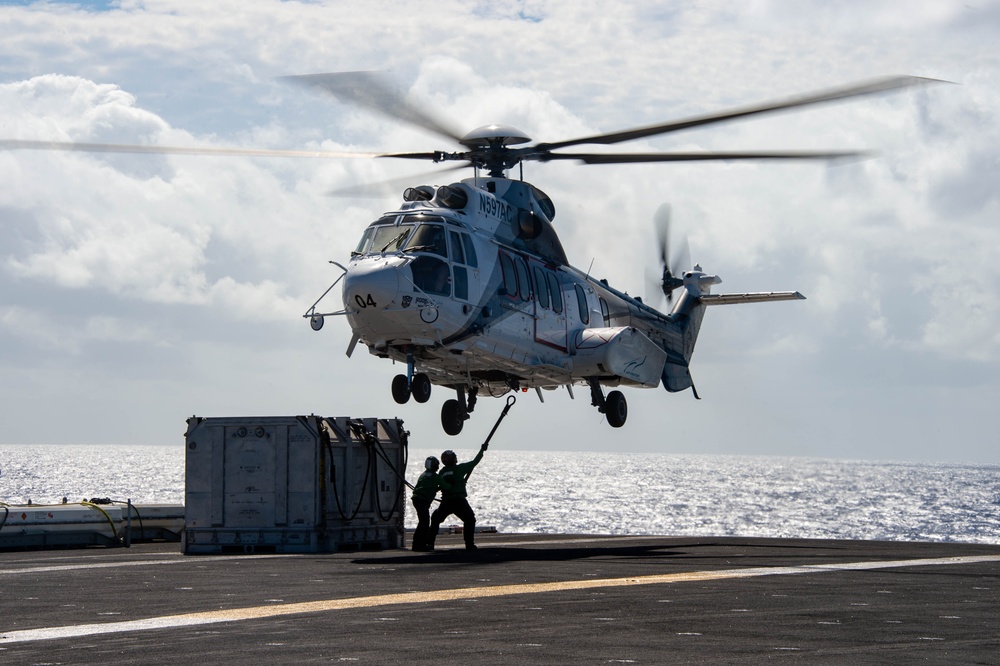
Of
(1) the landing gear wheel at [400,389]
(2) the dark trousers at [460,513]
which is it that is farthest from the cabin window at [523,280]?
(2) the dark trousers at [460,513]

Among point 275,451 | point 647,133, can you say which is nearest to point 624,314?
point 647,133

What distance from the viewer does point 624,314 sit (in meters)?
30.8

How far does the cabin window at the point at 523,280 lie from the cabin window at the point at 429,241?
2.73 meters

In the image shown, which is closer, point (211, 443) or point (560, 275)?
point (211, 443)

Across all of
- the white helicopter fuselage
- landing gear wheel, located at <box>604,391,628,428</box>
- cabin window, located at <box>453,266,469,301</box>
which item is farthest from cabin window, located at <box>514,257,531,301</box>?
landing gear wheel, located at <box>604,391,628,428</box>

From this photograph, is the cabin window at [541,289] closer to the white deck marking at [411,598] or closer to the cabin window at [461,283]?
the cabin window at [461,283]

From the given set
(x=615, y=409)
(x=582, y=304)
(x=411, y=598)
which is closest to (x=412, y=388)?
(x=582, y=304)

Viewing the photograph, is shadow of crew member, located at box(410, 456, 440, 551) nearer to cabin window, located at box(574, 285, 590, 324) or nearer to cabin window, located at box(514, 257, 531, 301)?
cabin window, located at box(514, 257, 531, 301)

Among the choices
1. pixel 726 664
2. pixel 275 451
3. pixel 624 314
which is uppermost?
pixel 624 314

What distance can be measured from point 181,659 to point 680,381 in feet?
78.4

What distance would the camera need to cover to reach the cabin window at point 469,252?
78.6 ft

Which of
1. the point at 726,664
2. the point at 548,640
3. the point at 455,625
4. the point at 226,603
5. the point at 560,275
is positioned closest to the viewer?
the point at 726,664

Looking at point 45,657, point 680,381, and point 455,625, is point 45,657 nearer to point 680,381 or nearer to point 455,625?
point 455,625

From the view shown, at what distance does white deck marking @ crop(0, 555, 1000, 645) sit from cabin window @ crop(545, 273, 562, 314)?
1011 cm
